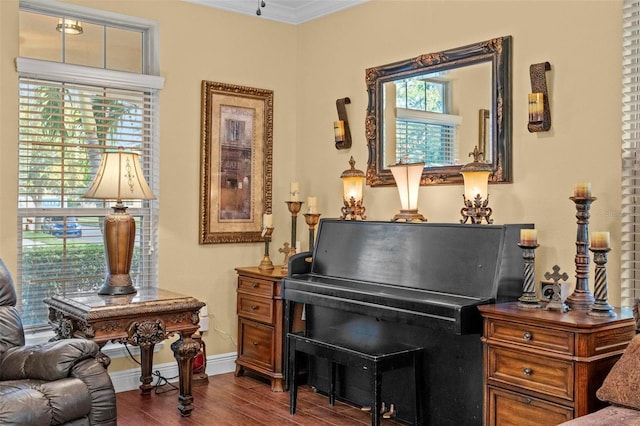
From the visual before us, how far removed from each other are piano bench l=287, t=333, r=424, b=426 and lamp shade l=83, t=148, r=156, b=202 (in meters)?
1.26

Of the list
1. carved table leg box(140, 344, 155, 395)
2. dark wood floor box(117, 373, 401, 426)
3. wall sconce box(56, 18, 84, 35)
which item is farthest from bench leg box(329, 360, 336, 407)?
wall sconce box(56, 18, 84, 35)

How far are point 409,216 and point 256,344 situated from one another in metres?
1.48

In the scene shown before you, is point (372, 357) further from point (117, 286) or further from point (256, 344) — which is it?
point (117, 286)

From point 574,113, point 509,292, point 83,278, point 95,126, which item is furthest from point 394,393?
point 95,126

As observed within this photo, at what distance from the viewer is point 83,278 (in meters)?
4.16

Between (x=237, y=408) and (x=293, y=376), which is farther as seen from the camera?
(x=237, y=408)

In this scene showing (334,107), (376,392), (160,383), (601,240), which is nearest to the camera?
(601,240)

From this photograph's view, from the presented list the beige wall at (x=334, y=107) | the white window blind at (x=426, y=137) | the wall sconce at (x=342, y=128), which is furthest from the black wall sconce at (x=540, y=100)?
the wall sconce at (x=342, y=128)

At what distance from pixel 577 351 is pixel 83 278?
10.00 ft

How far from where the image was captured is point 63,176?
405 centimetres

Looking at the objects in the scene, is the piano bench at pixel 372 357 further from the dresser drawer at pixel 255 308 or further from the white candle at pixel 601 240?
the white candle at pixel 601 240

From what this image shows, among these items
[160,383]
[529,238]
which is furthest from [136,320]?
[529,238]

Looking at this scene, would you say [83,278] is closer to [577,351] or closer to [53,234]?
[53,234]

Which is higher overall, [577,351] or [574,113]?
[574,113]
